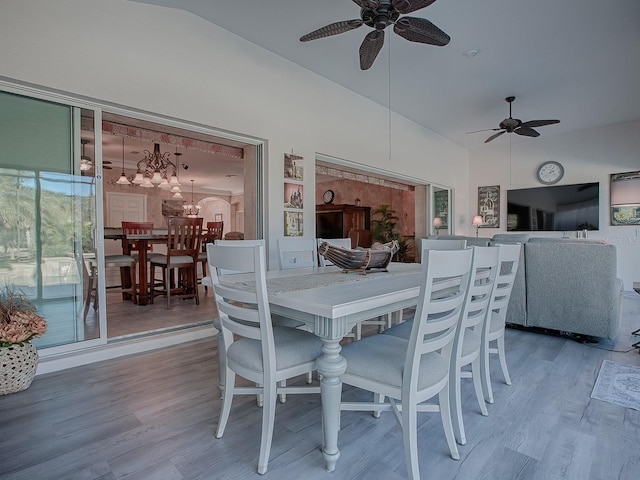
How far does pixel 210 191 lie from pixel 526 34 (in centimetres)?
972

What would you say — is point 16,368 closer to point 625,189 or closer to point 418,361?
point 418,361

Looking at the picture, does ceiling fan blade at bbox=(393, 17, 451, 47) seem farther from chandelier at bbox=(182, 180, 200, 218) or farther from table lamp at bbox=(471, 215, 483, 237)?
chandelier at bbox=(182, 180, 200, 218)

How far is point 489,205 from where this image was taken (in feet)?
24.8

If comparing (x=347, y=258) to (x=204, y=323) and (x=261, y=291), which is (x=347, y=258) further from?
(x=204, y=323)

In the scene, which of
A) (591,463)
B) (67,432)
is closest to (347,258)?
(591,463)

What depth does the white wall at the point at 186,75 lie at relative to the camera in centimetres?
236

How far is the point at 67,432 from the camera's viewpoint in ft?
5.57

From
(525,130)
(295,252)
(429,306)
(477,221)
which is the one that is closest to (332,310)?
(429,306)

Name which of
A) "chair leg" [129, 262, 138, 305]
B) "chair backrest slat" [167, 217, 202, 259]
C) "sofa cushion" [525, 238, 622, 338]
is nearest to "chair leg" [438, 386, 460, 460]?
"sofa cushion" [525, 238, 622, 338]

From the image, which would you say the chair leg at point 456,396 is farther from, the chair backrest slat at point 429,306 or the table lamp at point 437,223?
the table lamp at point 437,223

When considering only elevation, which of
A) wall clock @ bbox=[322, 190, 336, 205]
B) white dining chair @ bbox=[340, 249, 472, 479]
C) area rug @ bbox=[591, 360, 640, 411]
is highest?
wall clock @ bbox=[322, 190, 336, 205]

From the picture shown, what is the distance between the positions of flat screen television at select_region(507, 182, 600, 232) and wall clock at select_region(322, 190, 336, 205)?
409 centimetres

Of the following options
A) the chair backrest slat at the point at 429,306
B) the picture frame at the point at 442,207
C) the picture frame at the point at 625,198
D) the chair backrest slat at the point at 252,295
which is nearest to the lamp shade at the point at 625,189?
the picture frame at the point at 625,198

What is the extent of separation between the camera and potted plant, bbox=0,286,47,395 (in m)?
2.02
